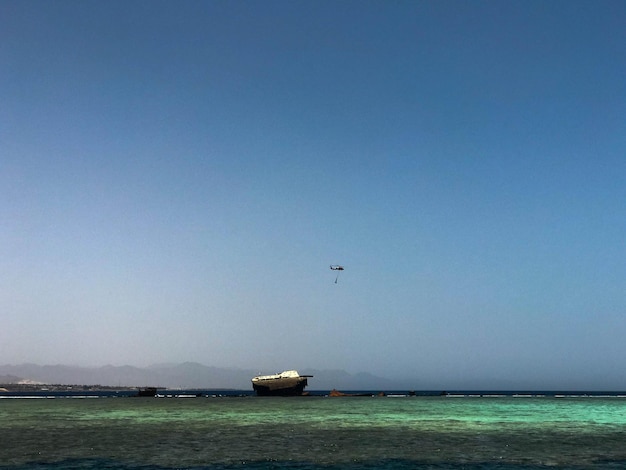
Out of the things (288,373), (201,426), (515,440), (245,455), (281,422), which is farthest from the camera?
(288,373)

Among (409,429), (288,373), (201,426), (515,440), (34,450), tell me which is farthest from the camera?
(288,373)

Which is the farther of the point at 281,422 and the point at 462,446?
the point at 281,422

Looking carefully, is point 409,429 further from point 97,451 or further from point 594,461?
point 97,451

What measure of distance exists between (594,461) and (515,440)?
41.1ft

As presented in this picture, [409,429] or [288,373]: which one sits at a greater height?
[288,373]

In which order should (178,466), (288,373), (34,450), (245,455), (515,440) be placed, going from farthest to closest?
(288,373), (515,440), (34,450), (245,455), (178,466)

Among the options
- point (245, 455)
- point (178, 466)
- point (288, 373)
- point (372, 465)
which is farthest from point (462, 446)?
point (288, 373)

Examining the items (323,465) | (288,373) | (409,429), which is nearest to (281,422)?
(409,429)

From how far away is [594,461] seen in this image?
116ft

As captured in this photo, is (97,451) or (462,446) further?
(462,446)

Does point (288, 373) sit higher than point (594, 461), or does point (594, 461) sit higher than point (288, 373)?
point (288, 373)

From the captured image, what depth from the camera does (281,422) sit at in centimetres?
6400

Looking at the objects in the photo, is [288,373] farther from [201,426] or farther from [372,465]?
[372,465]

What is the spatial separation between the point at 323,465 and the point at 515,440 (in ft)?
72.3
